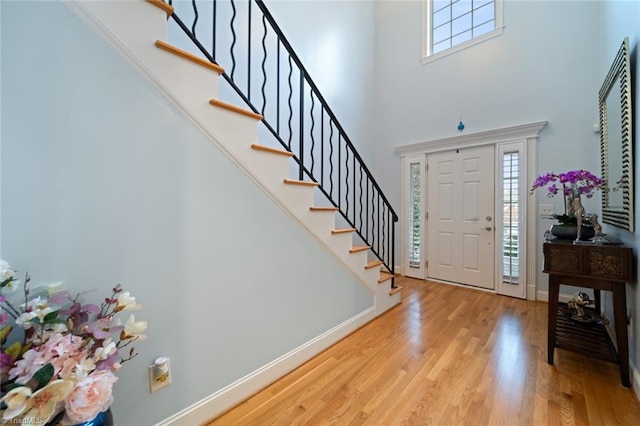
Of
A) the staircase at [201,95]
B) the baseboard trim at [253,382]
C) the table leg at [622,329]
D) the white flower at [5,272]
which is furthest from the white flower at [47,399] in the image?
the table leg at [622,329]

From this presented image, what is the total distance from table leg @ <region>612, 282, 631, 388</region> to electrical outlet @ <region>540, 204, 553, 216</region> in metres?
1.60

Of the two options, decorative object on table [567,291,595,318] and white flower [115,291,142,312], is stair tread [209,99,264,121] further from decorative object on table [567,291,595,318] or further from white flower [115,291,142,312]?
decorative object on table [567,291,595,318]

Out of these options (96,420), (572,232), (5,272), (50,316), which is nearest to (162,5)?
(5,272)

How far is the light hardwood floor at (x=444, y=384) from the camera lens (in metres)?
1.40

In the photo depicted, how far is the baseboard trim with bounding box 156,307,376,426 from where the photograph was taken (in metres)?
1.31

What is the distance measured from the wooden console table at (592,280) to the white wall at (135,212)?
1.92 metres

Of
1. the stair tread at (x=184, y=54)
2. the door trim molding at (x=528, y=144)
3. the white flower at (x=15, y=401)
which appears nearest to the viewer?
the white flower at (x=15, y=401)

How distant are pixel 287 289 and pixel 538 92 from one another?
3.64 m

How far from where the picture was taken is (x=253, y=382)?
5.14 feet

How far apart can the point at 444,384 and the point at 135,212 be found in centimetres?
201

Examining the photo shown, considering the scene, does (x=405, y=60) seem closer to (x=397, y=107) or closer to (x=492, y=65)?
(x=397, y=107)

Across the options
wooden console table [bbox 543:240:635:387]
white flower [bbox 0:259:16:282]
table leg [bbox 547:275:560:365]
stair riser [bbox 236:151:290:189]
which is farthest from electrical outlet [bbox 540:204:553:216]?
white flower [bbox 0:259:16:282]

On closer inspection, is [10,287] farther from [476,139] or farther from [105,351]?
[476,139]

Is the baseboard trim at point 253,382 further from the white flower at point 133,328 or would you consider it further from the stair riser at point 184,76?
the stair riser at point 184,76
